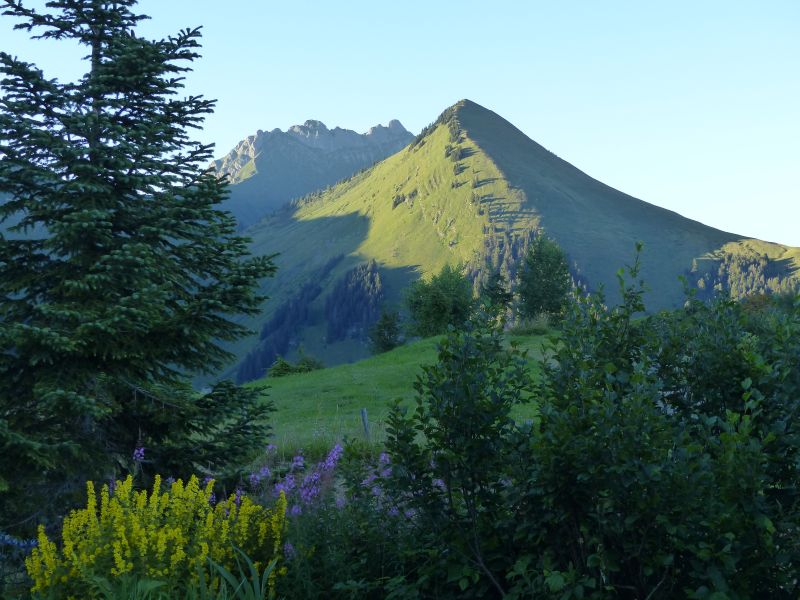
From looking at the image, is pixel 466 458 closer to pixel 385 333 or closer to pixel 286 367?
pixel 286 367

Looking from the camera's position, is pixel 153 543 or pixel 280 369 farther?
pixel 280 369

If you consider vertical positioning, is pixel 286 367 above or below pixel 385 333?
above

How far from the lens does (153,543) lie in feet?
22.5

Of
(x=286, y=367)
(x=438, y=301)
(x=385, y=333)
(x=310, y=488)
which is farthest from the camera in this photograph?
(x=385, y=333)

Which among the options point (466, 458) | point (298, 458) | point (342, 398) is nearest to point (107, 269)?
point (298, 458)

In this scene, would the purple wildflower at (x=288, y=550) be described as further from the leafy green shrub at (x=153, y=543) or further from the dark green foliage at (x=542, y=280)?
the dark green foliage at (x=542, y=280)

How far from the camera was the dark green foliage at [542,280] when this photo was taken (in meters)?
76.8

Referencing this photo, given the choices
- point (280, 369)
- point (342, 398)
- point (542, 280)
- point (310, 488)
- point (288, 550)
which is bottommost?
point (280, 369)

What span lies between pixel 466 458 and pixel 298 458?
4.91 metres

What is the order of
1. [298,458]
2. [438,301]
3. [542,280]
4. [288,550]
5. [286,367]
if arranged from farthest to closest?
[542,280]
[438,301]
[286,367]
[298,458]
[288,550]

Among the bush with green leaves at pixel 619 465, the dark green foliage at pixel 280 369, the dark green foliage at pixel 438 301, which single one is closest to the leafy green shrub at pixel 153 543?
the bush with green leaves at pixel 619 465

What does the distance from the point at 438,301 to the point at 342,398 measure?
3865 cm

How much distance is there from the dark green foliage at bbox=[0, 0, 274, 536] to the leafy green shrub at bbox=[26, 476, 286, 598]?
1.97 meters

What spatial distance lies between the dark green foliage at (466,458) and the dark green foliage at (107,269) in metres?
4.44
